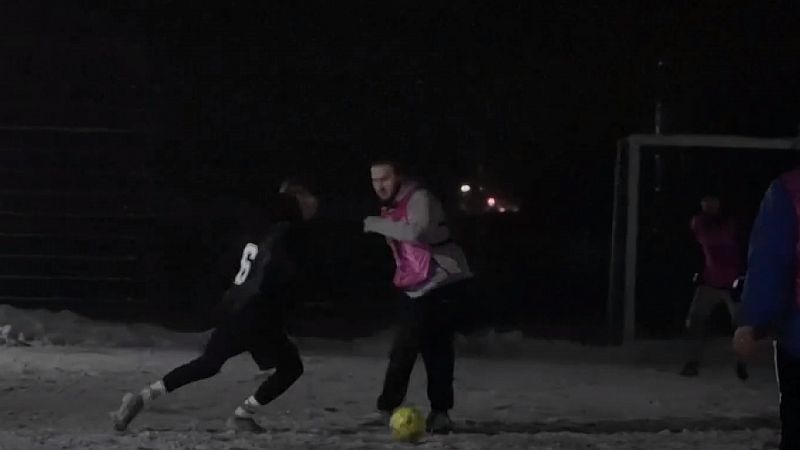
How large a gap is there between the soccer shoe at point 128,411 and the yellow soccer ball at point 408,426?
143 cm

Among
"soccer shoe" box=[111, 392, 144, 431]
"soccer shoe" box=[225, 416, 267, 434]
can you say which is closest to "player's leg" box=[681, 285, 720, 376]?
"soccer shoe" box=[225, 416, 267, 434]

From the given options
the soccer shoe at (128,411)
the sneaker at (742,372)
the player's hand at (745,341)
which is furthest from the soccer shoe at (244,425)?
the sneaker at (742,372)

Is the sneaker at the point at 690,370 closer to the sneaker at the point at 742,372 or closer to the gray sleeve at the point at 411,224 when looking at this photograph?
the sneaker at the point at 742,372

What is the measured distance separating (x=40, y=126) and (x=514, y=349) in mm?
5336

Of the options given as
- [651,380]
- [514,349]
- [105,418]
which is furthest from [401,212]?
[514,349]

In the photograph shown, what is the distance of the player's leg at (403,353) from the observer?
6.70 m

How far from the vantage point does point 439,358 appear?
675cm

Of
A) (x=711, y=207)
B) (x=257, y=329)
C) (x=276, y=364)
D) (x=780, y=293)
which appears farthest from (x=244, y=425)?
(x=711, y=207)

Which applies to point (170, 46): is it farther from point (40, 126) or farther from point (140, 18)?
point (40, 126)

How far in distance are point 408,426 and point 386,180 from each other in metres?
1.43

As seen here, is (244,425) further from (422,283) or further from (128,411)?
(422,283)

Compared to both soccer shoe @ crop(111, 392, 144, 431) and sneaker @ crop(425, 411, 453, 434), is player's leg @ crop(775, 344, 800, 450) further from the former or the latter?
soccer shoe @ crop(111, 392, 144, 431)

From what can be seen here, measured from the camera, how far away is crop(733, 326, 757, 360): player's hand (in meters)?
3.86

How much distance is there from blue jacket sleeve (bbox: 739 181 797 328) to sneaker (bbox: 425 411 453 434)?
123 inches
